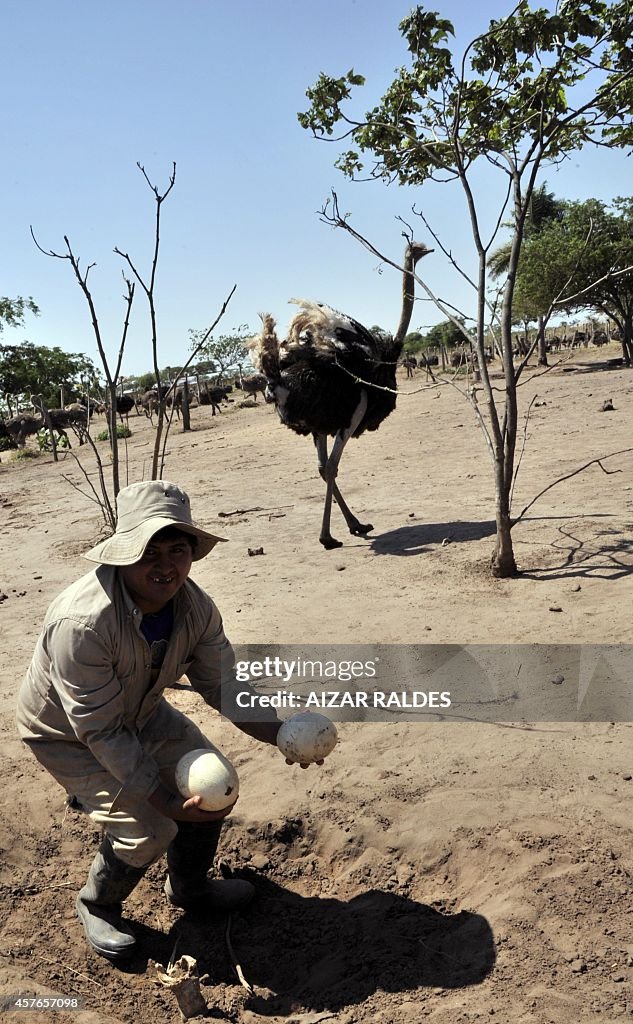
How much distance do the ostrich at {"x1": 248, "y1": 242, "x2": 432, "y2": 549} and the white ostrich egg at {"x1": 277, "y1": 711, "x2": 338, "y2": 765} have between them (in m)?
3.95

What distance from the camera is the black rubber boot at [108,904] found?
8.46ft

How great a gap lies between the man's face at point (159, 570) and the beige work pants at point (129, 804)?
0.53 m

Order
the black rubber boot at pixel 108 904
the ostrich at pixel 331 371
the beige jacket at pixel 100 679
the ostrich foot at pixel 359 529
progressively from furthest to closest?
1. the ostrich foot at pixel 359 529
2. the ostrich at pixel 331 371
3. the black rubber boot at pixel 108 904
4. the beige jacket at pixel 100 679

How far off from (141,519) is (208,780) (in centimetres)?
77

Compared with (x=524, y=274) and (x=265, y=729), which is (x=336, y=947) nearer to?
(x=265, y=729)

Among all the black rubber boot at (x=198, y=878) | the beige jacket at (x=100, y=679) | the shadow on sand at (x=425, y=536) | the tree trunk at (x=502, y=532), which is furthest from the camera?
the shadow on sand at (x=425, y=536)

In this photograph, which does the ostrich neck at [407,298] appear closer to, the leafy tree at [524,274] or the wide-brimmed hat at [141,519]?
the wide-brimmed hat at [141,519]

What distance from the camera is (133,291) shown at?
440 cm

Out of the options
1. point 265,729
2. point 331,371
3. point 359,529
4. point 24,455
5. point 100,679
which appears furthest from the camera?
point 24,455

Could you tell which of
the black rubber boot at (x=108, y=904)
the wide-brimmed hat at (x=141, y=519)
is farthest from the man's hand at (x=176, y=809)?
the wide-brimmed hat at (x=141, y=519)

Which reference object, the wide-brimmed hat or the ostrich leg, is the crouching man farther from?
the ostrich leg

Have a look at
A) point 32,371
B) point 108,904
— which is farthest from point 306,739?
point 32,371

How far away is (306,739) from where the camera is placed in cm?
263

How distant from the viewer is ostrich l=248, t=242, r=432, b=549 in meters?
6.66
